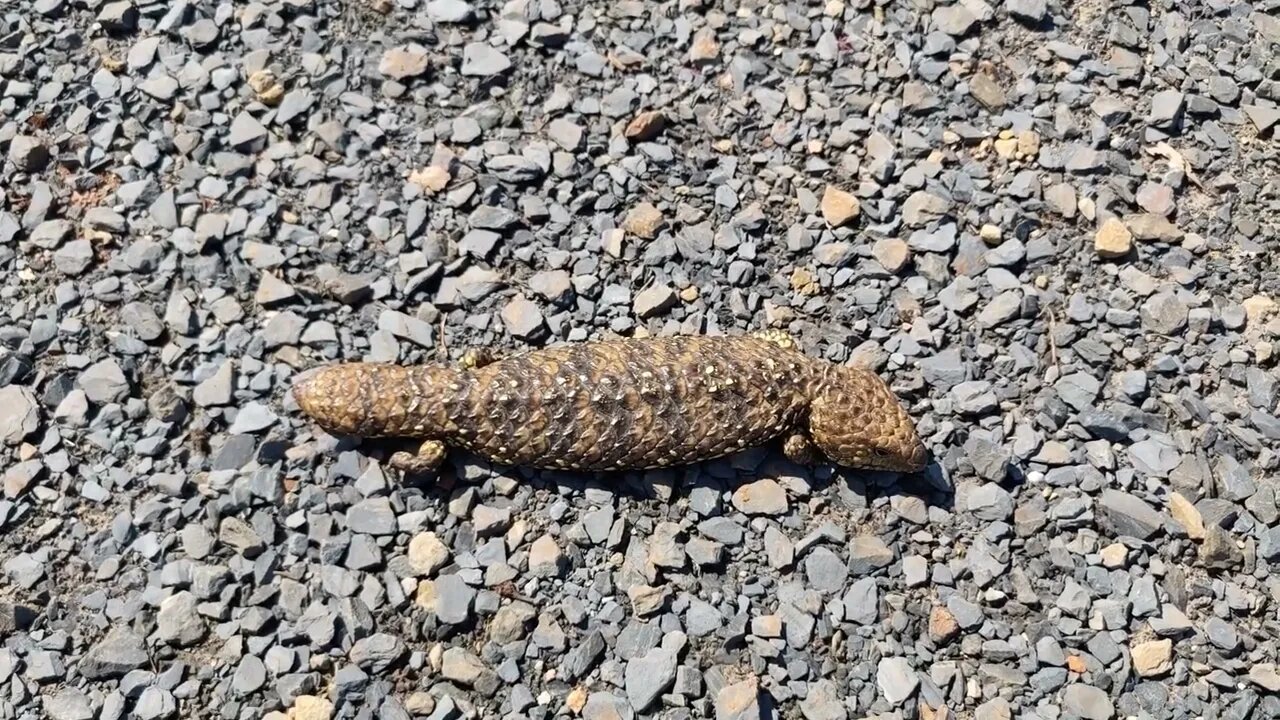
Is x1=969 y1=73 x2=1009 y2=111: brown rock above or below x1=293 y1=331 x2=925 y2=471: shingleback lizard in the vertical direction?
above

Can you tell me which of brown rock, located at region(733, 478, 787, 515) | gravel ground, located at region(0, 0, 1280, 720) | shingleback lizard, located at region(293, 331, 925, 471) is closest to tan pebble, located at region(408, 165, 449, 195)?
gravel ground, located at region(0, 0, 1280, 720)

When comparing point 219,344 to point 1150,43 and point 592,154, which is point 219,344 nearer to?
point 592,154

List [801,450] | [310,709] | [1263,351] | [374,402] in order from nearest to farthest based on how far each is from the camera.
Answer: [310,709] < [374,402] < [801,450] < [1263,351]

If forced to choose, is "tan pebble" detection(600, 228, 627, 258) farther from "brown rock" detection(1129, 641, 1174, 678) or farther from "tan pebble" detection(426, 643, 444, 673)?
"brown rock" detection(1129, 641, 1174, 678)

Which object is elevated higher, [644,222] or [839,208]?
[839,208]

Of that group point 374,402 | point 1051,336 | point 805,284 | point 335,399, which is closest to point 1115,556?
point 1051,336

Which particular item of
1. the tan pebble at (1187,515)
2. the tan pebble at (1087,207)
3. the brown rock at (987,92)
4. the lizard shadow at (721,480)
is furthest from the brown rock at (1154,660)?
the brown rock at (987,92)

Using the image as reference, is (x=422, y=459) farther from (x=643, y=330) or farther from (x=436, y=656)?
(x=643, y=330)
